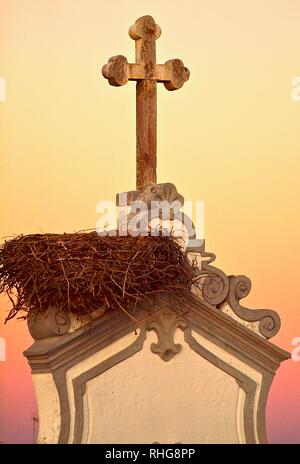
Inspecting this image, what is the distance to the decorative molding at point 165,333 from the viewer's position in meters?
9.02

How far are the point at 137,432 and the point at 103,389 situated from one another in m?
0.42

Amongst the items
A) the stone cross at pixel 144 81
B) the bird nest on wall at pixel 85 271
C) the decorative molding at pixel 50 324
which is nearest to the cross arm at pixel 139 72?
the stone cross at pixel 144 81

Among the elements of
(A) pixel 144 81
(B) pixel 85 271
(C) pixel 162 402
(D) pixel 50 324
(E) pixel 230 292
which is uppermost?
(A) pixel 144 81

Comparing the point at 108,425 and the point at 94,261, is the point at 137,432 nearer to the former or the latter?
the point at 108,425

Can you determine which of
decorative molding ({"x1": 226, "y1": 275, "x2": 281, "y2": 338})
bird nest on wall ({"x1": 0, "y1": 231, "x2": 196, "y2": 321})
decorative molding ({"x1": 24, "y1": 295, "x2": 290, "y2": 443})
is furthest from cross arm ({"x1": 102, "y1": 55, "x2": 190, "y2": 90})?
decorative molding ({"x1": 24, "y1": 295, "x2": 290, "y2": 443})

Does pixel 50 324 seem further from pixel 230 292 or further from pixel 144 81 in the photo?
pixel 144 81

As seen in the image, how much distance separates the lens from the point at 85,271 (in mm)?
8570

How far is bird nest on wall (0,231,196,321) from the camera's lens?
28.1 feet

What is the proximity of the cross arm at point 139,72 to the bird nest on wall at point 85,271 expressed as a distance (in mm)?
1453

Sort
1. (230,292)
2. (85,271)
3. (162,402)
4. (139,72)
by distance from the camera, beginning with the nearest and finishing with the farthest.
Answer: (85,271) → (162,402) → (230,292) → (139,72)

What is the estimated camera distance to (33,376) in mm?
8656

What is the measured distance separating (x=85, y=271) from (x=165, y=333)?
896mm

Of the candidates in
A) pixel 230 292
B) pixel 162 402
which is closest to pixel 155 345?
pixel 162 402

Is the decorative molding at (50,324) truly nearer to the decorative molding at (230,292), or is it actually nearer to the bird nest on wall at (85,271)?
the bird nest on wall at (85,271)
